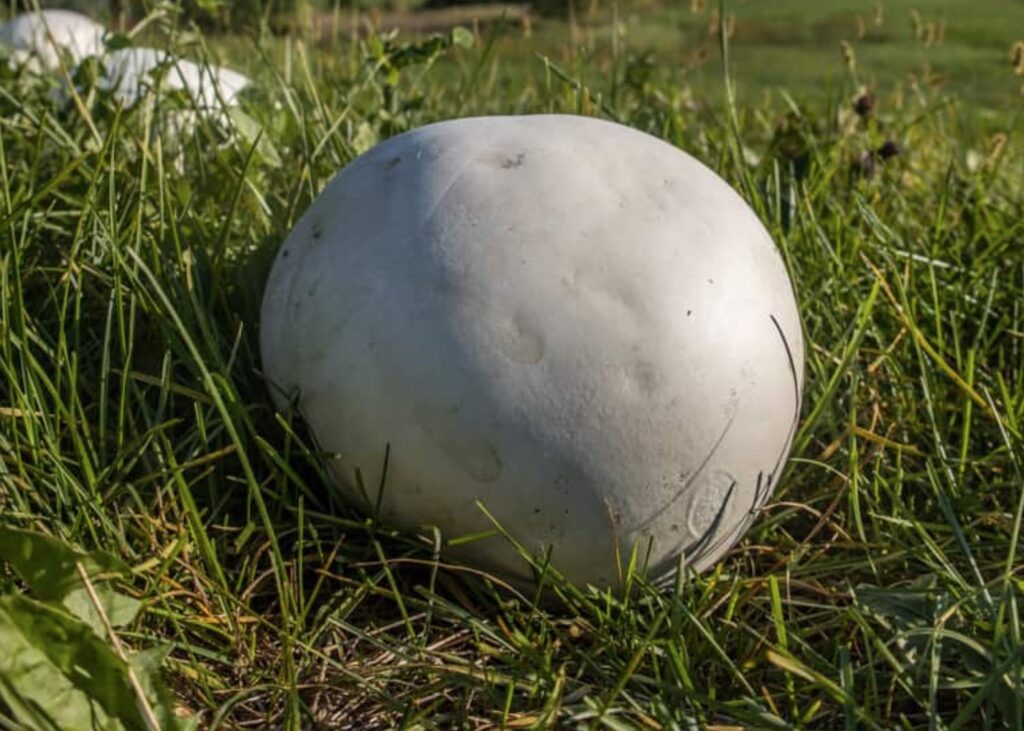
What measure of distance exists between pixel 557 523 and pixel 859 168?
5.09ft

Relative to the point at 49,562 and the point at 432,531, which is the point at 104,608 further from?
the point at 432,531

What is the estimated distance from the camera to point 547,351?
1707mm

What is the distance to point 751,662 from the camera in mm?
1645

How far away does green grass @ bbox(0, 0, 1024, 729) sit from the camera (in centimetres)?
164

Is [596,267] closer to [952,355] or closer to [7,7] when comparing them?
[952,355]

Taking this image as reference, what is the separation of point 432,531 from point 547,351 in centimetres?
29

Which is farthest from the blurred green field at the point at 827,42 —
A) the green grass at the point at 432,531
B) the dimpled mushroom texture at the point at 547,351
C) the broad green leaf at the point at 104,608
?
the broad green leaf at the point at 104,608

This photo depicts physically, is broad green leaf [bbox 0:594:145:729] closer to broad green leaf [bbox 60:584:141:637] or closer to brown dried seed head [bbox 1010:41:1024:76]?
broad green leaf [bbox 60:584:141:637]

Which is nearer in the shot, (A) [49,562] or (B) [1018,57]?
(A) [49,562]

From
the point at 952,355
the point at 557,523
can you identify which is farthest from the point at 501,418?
the point at 952,355

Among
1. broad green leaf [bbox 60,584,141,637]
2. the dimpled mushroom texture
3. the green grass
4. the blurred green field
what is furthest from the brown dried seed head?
the blurred green field

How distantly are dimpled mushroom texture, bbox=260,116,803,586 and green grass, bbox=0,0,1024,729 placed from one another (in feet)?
0.29

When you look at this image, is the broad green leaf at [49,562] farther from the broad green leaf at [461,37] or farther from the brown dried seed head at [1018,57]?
the brown dried seed head at [1018,57]

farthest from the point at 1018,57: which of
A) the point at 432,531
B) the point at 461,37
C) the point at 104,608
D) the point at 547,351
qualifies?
the point at 104,608
